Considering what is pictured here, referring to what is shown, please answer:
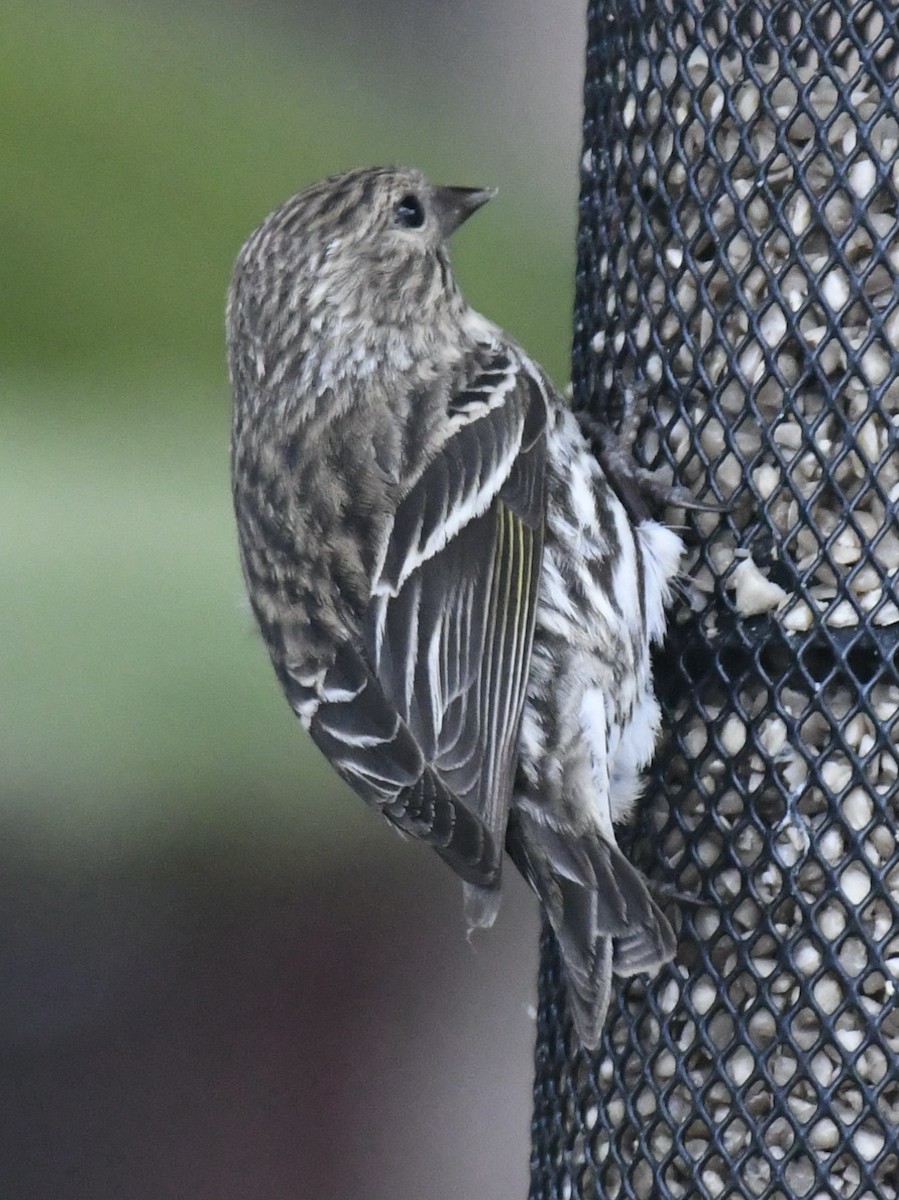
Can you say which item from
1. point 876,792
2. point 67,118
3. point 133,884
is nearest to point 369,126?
point 67,118

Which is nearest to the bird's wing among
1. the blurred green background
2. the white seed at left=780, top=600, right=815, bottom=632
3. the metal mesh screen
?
the metal mesh screen

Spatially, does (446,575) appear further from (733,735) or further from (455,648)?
(733,735)

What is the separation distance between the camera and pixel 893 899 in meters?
3.04

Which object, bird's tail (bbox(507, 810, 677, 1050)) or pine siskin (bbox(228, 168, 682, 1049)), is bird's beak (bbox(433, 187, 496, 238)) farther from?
bird's tail (bbox(507, 810, 677, 1050))

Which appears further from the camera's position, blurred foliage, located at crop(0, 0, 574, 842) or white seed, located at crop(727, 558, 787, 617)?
blurred foliage, located at crop(0, 0, 574, 842)

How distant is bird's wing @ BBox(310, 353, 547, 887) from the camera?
123 inches

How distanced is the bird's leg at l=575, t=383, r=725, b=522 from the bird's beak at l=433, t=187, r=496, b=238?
64cm

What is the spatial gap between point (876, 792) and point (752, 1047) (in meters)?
0.43

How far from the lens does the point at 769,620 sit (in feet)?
10.5

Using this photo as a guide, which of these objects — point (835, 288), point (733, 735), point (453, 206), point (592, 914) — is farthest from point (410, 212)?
point (592, 914)

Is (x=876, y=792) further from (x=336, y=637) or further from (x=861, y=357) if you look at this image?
(x=336, y=637)

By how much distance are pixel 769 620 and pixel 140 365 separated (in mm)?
2868

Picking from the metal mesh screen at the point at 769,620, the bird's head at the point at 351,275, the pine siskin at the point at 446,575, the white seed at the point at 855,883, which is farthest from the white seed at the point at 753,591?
the bird's head at the point at 351,275

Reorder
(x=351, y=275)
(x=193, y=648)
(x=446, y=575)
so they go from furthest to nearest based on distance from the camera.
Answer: (x=193, y=648)
(x=351, y=275)
(x=446, y=575)
